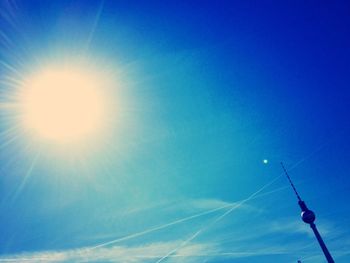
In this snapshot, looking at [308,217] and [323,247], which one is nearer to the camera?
[323,247]

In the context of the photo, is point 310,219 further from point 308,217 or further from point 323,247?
point 323,247

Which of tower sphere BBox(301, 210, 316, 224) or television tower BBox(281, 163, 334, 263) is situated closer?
television tower BBox(281, 163, 334, 263)

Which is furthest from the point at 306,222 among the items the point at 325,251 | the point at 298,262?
the point at 298,262

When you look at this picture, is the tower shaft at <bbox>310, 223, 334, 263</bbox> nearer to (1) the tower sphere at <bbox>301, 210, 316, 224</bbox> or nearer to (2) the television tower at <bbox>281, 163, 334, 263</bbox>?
(2) the television tower at <bbox>281, 163, 334, 263</bbox>

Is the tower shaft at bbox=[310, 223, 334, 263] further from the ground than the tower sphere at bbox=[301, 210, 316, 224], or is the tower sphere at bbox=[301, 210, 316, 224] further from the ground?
the tower sphere at bbox=[301, 210, 316, 224]

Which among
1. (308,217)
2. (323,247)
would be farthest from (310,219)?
(323,247)

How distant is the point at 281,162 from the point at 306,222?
962 inches

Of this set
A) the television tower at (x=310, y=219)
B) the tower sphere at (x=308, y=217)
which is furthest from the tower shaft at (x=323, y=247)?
the tower sphere at (x=308, y=217)

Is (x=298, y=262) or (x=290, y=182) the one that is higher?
(x=290, y=182)

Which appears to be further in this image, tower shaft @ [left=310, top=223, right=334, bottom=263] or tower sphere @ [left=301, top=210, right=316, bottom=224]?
tower sphere @ [left=301, top=210, right=316, bottom=224]

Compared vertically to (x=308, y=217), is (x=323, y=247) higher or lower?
lower

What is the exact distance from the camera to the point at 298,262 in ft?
475

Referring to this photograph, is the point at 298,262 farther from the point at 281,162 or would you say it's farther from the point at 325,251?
the point at 281,162

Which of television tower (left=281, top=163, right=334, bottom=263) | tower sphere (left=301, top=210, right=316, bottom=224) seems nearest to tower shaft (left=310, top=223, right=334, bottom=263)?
television tower (left=281, top=163, right=334, bottom=263)
